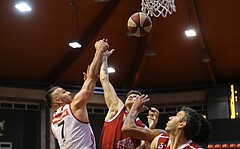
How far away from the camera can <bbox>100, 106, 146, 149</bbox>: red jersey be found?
5.62 metres

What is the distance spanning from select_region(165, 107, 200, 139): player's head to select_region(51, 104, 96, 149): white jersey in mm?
1204

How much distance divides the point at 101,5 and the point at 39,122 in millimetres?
5525

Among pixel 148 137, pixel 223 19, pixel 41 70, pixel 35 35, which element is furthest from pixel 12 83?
pixel 148 137

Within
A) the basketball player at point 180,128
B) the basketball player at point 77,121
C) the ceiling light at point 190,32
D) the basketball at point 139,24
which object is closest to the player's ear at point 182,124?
the basketball player at point 180,128

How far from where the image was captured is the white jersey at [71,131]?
17.2 feet

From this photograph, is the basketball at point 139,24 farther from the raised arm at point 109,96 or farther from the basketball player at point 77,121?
the basketball player at point 77,121

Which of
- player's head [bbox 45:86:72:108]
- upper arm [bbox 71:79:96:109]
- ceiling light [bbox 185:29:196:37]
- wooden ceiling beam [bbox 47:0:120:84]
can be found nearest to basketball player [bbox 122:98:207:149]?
upper arm [bbox 71:79:96:109]

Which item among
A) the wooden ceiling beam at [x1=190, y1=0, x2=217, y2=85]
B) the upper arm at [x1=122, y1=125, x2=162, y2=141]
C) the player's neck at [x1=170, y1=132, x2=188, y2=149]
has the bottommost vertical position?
the player's neck at [x1=170, y1=132, x2=188, y2=149]

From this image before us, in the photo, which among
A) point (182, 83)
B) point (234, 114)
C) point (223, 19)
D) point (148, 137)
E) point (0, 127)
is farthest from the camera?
point (182, 83)

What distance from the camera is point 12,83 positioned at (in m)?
17.1

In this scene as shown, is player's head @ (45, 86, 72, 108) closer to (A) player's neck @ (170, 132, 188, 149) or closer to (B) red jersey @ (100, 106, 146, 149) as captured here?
(B) red jersey @ (100, 106, 146, 149)

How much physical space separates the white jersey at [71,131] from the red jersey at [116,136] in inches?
13.9

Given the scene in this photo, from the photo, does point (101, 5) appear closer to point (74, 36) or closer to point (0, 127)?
point (74, 36)

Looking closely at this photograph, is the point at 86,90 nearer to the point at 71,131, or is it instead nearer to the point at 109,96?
the point at 71,131
